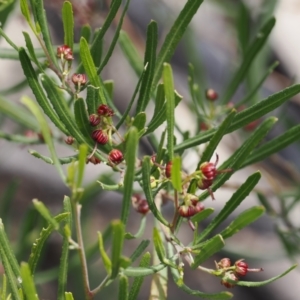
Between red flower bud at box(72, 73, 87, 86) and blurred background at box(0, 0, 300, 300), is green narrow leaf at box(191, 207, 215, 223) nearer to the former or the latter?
red flower bud at box(72, 73, 87, 86)

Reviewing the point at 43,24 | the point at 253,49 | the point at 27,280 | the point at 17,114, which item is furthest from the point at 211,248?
the point at 17,114

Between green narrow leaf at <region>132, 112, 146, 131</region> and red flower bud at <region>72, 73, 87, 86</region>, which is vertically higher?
red flower bud at <region>72, 73, 87, 86</region>

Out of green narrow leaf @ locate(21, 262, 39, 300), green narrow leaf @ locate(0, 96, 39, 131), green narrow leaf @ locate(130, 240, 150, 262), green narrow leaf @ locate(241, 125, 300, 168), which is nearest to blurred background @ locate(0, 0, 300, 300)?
green narrow leaf @ locate(0, 96, 39, 131)

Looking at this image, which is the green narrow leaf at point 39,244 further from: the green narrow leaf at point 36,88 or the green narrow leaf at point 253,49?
the green narrow leaf at point 253,49

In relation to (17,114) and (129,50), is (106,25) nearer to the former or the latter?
(129,50)

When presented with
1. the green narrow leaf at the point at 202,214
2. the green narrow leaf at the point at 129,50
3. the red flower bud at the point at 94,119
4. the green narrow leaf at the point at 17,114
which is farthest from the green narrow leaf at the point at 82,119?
the green narrow leaf at the point at 17,114

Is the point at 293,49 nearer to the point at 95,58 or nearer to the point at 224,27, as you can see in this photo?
the point at 224,27
